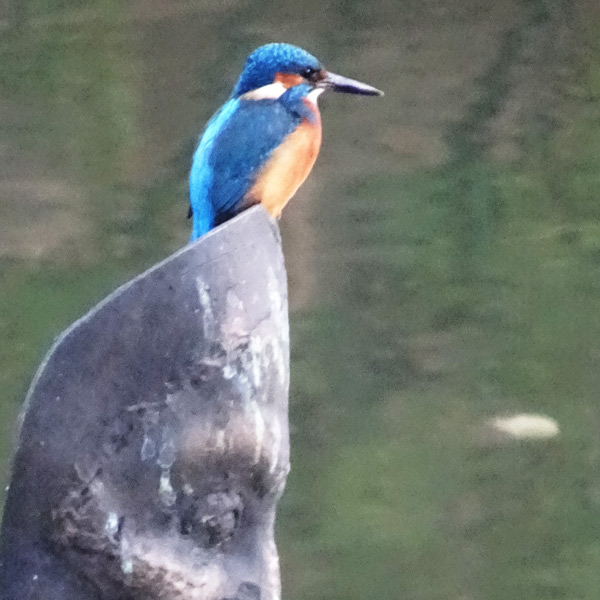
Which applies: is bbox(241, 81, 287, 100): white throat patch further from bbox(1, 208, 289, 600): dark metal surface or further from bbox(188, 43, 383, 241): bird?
bbox(1, 208, 289, 600): dark metal surface

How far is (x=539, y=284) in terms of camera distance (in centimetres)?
169

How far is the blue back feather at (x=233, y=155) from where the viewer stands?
0.91 meters

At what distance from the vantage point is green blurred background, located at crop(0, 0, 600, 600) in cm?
162

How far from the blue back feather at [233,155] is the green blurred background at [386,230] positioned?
0.67m

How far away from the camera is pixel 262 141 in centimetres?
93

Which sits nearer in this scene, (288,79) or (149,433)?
(149,433)

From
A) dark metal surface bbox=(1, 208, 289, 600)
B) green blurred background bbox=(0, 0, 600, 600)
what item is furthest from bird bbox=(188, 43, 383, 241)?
green blurred background bbox=(0, 0, 600, 600)

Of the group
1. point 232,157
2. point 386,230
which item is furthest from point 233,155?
point 386,230

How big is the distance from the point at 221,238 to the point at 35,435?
0.19 meters

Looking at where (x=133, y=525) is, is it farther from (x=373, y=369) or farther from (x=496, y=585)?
(x=496, y=585)

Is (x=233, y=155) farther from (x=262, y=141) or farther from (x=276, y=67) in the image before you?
(x=276, y=67)

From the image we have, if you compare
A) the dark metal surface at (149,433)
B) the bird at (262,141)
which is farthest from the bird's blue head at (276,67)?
the dark metal surface at (149,433)

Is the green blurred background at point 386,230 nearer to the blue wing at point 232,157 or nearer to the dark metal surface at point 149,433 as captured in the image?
the blue wing at point 232,157

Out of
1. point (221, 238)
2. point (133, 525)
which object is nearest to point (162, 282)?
point (221, 238)
